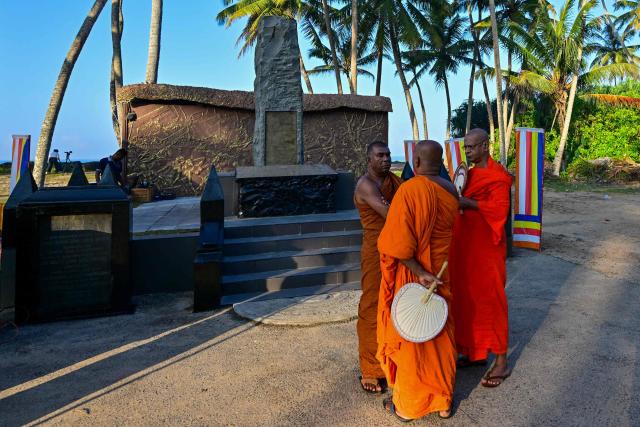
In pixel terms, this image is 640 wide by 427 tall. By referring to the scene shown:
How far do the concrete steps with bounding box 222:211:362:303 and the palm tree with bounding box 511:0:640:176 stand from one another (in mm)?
18831

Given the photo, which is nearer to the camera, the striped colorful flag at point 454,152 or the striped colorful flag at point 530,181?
the striped colorful flag at point 530,181

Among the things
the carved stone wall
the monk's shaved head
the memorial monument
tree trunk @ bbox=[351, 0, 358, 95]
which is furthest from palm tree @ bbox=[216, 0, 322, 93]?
the monk's shaved head

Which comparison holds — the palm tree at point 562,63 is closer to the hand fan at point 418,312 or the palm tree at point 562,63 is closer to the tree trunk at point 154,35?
the tree trunk at point 154,35

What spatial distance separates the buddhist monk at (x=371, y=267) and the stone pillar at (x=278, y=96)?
5.41 m

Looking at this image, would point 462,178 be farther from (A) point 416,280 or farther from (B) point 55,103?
(B) point 55,103

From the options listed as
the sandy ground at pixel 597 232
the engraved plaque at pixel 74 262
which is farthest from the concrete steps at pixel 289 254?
the sandy ground at pixel 597 232

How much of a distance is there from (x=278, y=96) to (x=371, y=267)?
6.07 metres

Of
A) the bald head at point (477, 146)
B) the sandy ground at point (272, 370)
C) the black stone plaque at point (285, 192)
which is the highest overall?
the bald head at point (477, 146)

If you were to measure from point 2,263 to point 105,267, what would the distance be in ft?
3.32

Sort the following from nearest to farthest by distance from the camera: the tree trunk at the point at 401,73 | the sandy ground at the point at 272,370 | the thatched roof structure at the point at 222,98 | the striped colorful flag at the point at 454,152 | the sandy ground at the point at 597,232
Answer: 1. the sandy ground at the point at 272,370
2. the sandy ground at the point at 597,232
3. the striped colorful flag at the point at 454,152
4. the thatched roof structure at the point at 222,98
5. the tree trunk at the point at 401,73

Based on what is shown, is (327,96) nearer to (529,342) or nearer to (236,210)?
(236,210)

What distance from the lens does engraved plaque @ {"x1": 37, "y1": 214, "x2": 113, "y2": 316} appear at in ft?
15.3

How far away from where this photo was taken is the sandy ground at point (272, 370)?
9.11 feet

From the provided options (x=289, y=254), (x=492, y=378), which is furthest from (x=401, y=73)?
(x=492, y=378)
